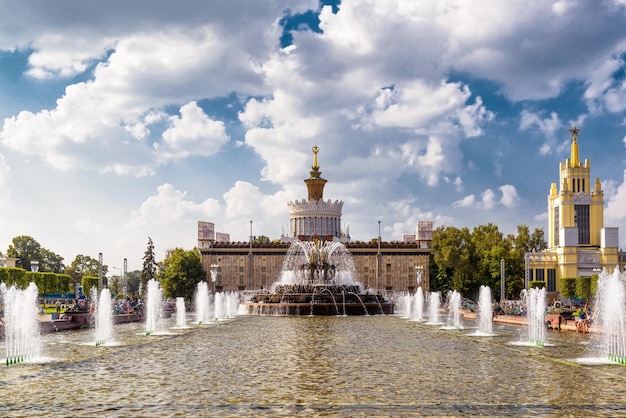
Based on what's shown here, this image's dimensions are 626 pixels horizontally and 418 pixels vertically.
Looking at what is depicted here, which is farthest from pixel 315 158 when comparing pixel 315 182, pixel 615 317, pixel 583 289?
pixel 615 317

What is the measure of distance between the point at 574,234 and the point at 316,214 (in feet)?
142

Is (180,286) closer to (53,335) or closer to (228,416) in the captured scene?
(53,335)

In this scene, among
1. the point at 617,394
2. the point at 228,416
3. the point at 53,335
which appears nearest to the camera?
the point at 228,416

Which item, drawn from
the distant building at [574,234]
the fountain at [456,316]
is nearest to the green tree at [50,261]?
the distant building at [574,234]

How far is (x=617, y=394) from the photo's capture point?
1336 centimetres

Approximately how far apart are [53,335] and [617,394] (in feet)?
72.9

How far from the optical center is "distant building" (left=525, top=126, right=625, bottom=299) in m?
101

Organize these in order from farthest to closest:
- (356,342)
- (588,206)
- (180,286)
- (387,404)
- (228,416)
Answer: (588,206) < (180,286) < (356,342) < (387,404) < (228,416)

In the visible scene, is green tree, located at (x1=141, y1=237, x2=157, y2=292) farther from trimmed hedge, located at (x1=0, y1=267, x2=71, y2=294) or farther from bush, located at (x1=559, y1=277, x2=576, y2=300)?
bush, located at (x1=559, y1=277, x2=576, y2=300)

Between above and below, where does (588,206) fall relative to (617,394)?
above

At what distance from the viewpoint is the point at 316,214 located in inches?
4830

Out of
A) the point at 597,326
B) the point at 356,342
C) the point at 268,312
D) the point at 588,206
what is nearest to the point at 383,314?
the point at 268,312

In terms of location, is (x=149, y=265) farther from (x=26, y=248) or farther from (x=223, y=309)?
(x=223, y=309)

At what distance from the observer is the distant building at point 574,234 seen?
101m
